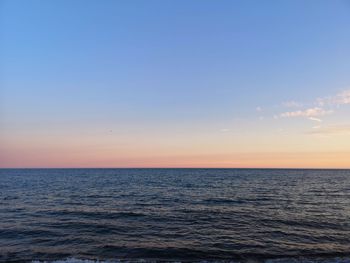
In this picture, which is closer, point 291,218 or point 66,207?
point 291,218

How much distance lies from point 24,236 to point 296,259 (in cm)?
1603

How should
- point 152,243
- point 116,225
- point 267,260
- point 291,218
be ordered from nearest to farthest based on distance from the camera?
1. point 267,260
2. point 152,243
3. point 116,225
4. point 291,218

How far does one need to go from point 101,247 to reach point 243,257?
761cm

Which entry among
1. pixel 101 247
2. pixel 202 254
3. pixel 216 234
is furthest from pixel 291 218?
pixel 101 247

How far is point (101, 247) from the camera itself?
16859 millimetres

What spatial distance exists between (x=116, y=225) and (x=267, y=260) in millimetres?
11333

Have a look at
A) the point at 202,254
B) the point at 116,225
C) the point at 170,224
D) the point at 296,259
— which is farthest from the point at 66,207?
the point at 296,259

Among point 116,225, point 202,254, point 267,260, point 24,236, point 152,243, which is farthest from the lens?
point 116,225

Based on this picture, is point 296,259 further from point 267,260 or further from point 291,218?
point 291,218

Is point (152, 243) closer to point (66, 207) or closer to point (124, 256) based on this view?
point (124, 256)

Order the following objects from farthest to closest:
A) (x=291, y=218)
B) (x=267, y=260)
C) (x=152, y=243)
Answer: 1. (x=291, y=218)
2. (x=152, y=243)
3. (x=267, y=260)

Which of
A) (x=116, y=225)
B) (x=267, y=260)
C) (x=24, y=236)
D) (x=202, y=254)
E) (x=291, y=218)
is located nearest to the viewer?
(x=267, y=260)

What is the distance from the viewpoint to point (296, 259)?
14875mm

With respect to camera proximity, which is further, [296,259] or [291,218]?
[291,218]
